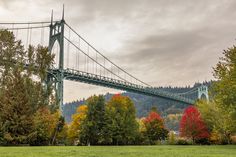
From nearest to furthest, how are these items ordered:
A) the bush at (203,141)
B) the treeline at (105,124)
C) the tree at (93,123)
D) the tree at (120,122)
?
the tree at (93,123), the treeline at (105,124), the tree at (120,122), the bush at (203,141)

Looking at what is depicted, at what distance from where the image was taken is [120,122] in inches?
1970

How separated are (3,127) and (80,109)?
87.7 feet

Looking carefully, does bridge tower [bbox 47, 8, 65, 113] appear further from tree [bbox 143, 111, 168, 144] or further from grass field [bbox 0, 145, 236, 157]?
grass field [bbox 0, 145, 236, 157]

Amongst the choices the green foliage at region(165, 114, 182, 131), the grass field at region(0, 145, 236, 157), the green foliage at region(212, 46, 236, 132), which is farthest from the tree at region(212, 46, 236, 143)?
the green foliage at region(165, 114, 182, 131)

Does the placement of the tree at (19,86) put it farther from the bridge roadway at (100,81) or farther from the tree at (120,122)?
the bridge roadway at (100,81)

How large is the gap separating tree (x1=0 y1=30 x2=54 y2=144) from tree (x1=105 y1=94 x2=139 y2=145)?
22031 millimetres

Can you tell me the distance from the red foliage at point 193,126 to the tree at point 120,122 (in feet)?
25.3

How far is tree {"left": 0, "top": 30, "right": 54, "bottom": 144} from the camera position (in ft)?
81.3

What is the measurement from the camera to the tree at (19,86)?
2477 centimetres

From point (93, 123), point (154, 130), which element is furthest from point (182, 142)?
point (93, 123)

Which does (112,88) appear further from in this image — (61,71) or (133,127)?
(133,127)

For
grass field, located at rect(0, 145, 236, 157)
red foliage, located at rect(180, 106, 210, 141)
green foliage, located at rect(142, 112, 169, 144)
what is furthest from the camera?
green foliage, located at rect(142, 112, 169, 144)

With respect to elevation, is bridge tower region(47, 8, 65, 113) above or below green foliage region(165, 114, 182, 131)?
above

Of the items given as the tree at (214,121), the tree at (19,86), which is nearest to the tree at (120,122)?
the tree at (214,121)
